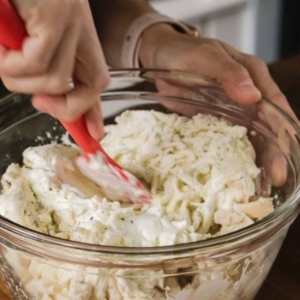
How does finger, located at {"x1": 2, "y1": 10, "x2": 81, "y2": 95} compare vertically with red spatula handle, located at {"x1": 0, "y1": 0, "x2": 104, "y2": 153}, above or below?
below

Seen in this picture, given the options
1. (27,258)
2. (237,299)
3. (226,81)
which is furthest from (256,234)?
(226,81)

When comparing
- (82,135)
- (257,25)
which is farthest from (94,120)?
(257,25)

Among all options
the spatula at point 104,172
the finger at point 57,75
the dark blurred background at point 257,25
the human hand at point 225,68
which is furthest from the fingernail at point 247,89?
the dark blurred background at point 257,25

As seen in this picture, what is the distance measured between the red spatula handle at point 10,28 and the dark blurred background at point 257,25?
1783mm

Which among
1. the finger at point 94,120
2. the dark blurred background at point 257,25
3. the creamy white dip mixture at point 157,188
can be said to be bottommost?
the dark blurred background at point 257,25

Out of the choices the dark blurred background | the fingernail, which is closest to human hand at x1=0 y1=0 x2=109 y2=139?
the fingernail

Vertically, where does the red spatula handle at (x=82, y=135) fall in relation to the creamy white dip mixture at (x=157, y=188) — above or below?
above

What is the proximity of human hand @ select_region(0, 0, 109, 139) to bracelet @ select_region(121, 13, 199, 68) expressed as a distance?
50cm

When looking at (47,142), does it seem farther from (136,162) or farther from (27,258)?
(27,258)

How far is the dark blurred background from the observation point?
2.37 metres

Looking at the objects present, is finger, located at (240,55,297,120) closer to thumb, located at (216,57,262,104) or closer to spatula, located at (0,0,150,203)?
thumb, located at (216,57,262,104)

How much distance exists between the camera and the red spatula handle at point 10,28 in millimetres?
541

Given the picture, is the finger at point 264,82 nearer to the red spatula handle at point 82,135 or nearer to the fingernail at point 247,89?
the fingernail at point 247,89

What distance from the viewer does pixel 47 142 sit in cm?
98
